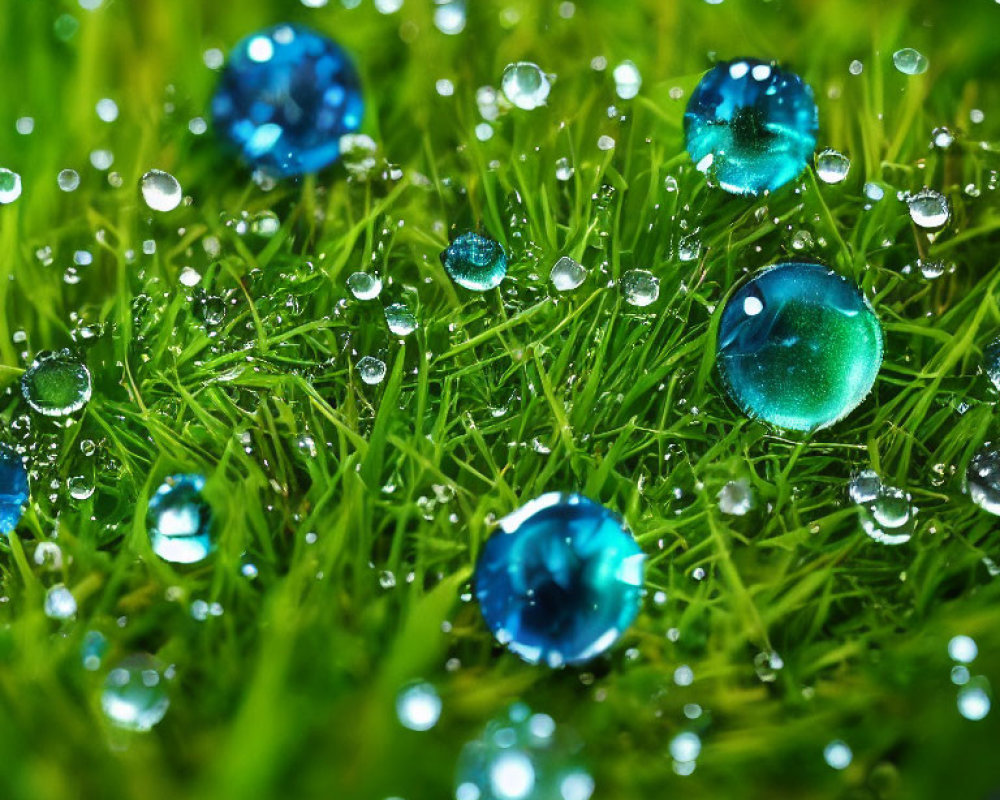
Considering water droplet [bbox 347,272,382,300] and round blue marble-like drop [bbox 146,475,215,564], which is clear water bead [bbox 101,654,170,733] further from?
water droplet [bbox 347,272,382,300]

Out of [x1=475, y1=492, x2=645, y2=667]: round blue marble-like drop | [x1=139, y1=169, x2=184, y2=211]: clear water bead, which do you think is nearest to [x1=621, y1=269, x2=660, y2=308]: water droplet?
[x1=475, y1=492, x2=645, y2=667]: round blue marble-like drop

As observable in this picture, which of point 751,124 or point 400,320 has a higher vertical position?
point 751,124

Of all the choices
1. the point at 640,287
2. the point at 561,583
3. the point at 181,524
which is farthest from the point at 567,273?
the point at 181,524

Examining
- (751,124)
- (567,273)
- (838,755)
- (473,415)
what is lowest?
(838,755)

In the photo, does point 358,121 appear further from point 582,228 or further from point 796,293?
point 796,293

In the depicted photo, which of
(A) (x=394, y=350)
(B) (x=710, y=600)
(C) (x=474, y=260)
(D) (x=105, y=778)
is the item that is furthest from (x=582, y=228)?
(D) (x=105, y=778)

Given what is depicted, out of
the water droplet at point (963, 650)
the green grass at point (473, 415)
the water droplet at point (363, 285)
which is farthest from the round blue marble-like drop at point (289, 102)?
the water droplet at point (963, 650)

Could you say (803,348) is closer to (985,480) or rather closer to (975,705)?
(985,480)

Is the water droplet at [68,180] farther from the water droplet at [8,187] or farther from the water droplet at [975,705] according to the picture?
the water droplet at [975,705]
